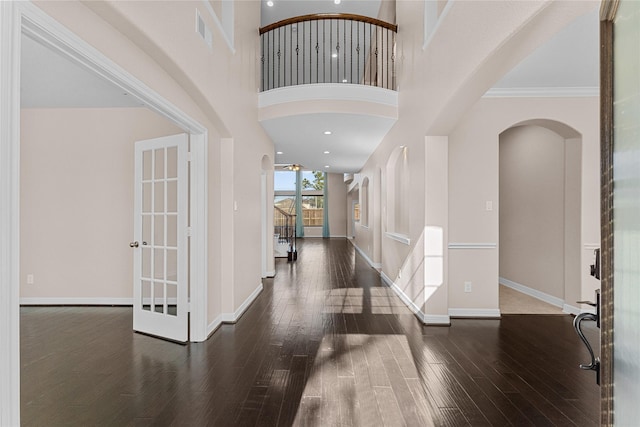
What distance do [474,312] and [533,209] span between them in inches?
83.0

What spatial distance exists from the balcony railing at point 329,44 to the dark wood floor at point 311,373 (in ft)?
11.0

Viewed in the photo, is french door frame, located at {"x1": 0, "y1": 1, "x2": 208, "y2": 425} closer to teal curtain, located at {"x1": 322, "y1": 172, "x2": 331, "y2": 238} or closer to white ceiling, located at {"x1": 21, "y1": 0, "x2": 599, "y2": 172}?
white ceiling, located at {"x1": 21, "y1": 0, "x2": 599, "y2": 172}

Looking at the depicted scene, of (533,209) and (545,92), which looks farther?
(533,209)

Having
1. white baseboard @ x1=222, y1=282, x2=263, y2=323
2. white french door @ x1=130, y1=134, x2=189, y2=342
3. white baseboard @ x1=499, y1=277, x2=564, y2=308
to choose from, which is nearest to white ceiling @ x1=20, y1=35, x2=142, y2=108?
white french door @ x1=130, y1=134, x2=189, y2=342

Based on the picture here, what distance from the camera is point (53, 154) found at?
4.45 m

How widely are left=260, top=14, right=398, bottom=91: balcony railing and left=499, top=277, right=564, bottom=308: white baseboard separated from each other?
155 inches

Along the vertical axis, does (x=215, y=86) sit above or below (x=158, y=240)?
above

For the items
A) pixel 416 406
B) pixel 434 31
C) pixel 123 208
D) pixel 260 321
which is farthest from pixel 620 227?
pixel 123 208

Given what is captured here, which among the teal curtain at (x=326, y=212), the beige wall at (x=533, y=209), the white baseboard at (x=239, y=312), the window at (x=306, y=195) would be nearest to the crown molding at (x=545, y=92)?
the beige wall at (x=533, y=209)

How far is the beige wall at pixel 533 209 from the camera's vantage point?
14.8 ft

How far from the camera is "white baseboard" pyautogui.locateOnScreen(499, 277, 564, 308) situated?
4.43 metres

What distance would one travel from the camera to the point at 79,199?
4.47m

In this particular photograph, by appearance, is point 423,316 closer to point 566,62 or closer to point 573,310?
point 573,310

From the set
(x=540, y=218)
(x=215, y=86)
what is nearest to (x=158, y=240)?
(x=215, y=86)
